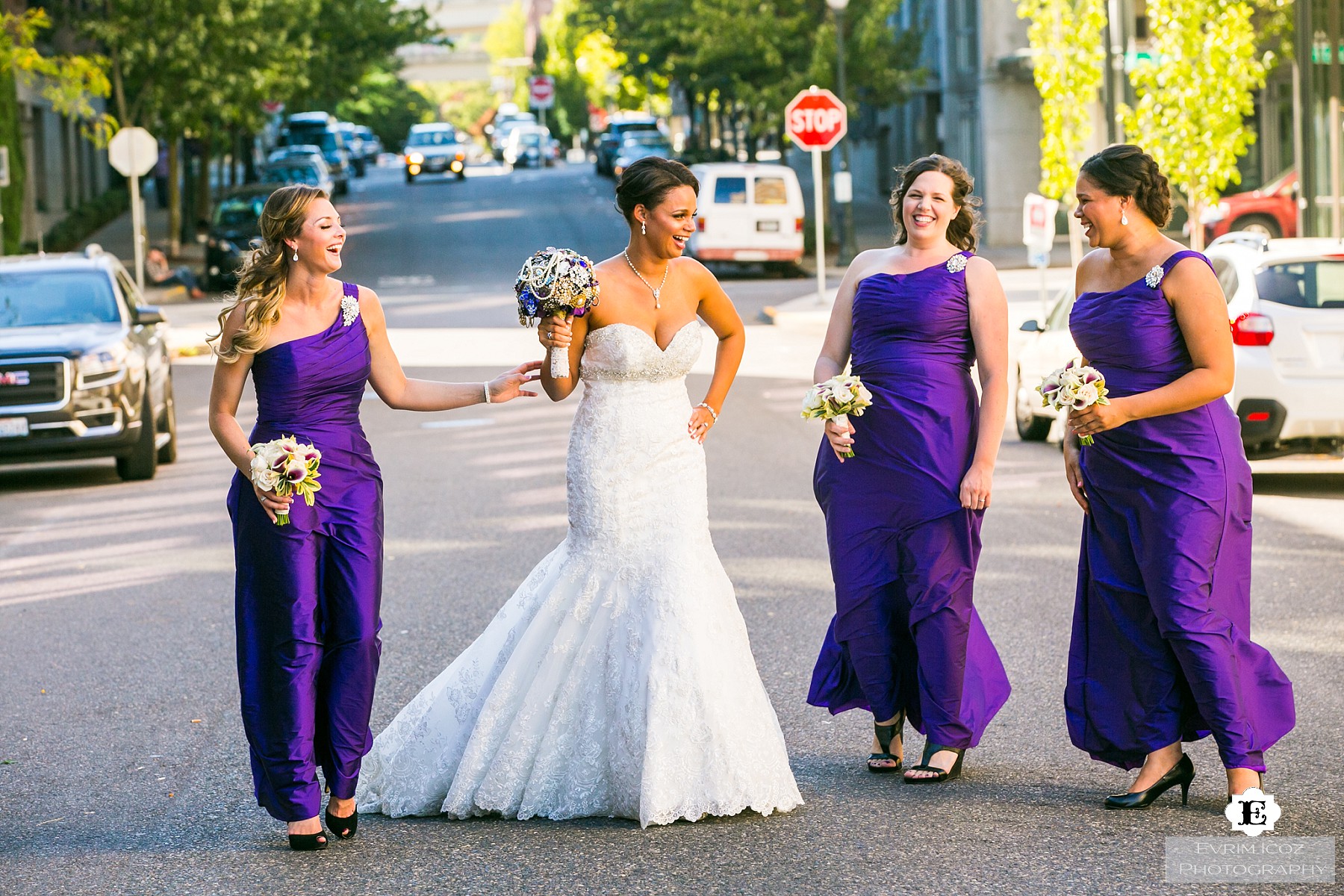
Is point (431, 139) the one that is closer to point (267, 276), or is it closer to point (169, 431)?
point (169, 431)

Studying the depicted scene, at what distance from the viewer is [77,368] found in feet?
45.0

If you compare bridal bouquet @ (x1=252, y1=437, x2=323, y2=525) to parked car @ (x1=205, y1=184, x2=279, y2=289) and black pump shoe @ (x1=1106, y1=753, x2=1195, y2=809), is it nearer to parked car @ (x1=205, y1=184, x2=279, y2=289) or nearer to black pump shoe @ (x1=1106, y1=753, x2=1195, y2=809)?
black pump shoe @ (x1=1106, y1=753, x2=1195, y2=809)

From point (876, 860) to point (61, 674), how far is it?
432cm

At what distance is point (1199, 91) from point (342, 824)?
19.5 metres

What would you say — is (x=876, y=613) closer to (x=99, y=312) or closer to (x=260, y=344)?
(x=260, y=344)

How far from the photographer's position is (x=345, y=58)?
1945 inches

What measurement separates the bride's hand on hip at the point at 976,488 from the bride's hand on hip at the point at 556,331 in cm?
139

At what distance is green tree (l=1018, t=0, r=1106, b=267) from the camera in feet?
79.1

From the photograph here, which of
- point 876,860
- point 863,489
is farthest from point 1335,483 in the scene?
point 876,860

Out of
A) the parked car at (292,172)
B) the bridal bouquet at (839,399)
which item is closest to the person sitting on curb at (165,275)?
the parked car at (292,172)

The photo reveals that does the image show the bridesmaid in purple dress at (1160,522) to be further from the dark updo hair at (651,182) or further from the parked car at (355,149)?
the parked car at (355,149)

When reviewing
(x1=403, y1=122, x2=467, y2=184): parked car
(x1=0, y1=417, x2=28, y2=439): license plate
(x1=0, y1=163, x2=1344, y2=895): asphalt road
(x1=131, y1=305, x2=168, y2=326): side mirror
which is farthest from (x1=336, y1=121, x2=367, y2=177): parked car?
(x1=0, y1=163, x2=1344, y2=895): asphalt road

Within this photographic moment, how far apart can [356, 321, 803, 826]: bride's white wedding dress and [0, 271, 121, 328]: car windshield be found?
9816mm

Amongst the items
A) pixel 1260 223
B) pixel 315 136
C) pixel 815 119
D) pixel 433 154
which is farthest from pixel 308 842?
pixel 433 154
